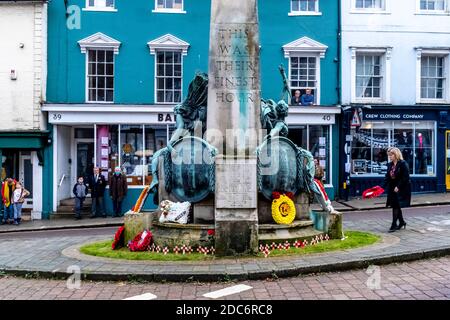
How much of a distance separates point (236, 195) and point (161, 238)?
5.50 feet

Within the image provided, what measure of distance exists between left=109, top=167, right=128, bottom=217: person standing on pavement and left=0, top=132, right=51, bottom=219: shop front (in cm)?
309

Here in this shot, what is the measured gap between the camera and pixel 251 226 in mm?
9094

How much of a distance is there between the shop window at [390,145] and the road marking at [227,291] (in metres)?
16.8

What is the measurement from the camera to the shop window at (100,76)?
22281 mm

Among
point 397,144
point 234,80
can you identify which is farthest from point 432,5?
point 234,80

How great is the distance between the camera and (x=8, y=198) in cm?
2034

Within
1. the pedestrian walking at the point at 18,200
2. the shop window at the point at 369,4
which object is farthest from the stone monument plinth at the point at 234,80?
the shop window at the point at 369,4

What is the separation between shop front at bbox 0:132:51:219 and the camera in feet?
69.3

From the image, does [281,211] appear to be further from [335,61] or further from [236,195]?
[335,61]

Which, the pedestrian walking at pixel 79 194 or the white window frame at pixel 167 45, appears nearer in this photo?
the pedestrian walking at pixel 79 194

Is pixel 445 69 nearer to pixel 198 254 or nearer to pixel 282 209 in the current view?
pixel 282 209

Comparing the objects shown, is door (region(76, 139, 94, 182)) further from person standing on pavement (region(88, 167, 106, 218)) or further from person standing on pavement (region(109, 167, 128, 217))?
person standing on pavement (region(109, 167, 128, 217))

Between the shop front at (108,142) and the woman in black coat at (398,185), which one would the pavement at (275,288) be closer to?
the woman in black coat at (398,185)

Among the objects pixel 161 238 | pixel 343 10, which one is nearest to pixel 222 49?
pixel 161 238
